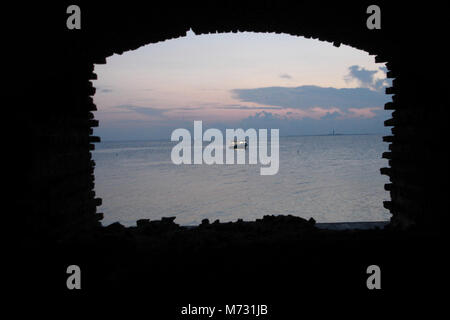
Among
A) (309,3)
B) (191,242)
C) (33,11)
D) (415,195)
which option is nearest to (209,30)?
(309,3)

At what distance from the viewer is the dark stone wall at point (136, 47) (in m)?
4.02

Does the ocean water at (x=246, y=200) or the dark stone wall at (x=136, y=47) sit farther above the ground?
the dark stone wall at (x=136, y=47)

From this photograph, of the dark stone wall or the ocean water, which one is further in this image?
the ocean water

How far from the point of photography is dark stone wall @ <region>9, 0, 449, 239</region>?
13.2ft

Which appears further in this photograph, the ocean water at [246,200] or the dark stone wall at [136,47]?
the ocean water at [246,200]

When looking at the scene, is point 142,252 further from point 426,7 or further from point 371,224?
point 371,224

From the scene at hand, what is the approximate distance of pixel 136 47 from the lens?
18.4 ft

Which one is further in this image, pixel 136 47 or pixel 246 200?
pixel 246 200

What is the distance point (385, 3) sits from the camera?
4566 mm

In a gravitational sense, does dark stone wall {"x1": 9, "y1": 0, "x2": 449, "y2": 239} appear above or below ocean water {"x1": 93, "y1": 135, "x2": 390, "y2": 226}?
above

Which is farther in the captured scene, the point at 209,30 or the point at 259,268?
the point at 209,30

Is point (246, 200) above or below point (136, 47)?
below
